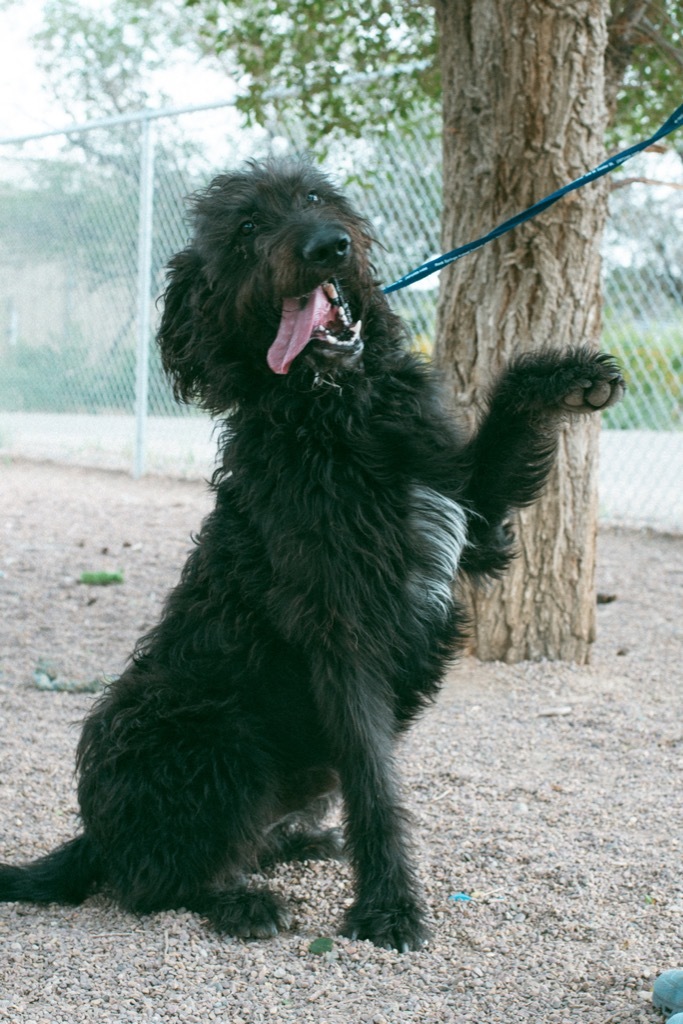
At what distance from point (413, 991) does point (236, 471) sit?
1.49 meters

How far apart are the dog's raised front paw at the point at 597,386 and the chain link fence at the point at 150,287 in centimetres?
346

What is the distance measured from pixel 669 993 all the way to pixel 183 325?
2227mm

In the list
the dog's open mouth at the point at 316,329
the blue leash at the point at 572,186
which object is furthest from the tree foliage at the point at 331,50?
the dog's open mouth at the point at 316,329

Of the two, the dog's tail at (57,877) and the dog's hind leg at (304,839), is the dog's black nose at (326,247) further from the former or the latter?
the dog's tail at (57,877)

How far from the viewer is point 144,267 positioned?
11297 millimetres

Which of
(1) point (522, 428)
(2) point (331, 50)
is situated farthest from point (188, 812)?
(2) point (331, 50)

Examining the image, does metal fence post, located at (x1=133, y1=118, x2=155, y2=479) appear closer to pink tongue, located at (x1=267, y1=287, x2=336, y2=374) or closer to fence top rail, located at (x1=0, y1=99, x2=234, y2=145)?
fence top rail, located at (x1=0, y1=99, x2=234, y2=145)

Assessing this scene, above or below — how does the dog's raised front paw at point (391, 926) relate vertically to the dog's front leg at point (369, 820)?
below

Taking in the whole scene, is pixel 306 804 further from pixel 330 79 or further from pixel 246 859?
Answer: pixel 330 79

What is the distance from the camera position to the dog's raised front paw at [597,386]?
9.68 feet

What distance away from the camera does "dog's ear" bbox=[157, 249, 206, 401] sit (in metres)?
3.22

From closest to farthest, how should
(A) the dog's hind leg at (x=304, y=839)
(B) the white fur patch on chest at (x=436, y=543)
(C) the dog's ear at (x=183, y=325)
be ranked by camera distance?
(B) the white fur patch on chest at (x=436, y=543) → (C) the dog's ear at (x=183, y=325) → (A) the dog's hind leg at (x=304, y=839)

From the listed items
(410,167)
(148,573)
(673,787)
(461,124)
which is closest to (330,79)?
(461,124)

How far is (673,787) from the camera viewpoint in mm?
4059
